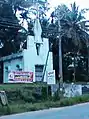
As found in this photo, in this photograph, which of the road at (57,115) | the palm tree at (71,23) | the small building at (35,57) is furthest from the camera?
the palm tree at (71,23)

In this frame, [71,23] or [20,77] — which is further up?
[71,23]

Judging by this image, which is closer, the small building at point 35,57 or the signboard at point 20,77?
the signboard at point 20,77

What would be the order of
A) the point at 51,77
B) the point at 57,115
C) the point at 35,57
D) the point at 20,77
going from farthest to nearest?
the point at 35,57
the point at 20,77
the point at 51,77
the point at 57,115

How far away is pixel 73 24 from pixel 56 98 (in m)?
26.5

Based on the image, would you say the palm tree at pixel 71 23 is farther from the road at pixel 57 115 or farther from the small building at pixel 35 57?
the road at pixel 57 115

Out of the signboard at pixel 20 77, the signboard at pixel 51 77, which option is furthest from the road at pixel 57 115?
the signboard at pixel 20 77

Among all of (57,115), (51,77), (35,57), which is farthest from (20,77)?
(57,115)

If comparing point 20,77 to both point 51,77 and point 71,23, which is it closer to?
point 51,77

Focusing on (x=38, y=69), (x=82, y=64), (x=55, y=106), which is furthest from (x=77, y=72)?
(x=55, y=106)

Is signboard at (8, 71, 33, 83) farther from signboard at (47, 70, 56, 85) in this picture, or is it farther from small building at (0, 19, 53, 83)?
small building at (0, 19, 53, 83)

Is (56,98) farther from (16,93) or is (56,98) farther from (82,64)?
(82,64)

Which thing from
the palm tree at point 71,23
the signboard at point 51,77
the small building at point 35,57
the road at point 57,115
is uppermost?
the palm tree at point 71,23

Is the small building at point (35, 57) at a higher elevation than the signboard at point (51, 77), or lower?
higher

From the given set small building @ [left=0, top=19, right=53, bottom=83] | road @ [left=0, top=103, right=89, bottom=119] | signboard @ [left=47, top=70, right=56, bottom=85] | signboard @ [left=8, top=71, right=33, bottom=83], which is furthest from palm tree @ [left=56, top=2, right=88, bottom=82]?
road @ [left=0, top=103, right=89, bottom=119]
